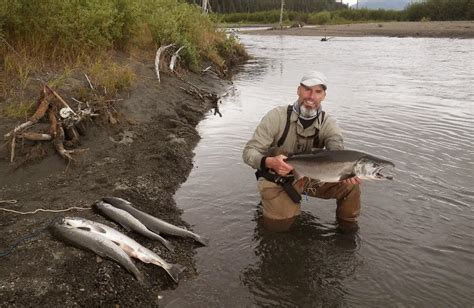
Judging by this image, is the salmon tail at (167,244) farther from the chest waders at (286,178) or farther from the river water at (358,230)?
the chest waders at (286,178)

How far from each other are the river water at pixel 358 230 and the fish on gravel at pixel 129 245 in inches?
7.9

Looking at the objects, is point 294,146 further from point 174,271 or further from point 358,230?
point 174,271

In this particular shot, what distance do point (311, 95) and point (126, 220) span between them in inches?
105

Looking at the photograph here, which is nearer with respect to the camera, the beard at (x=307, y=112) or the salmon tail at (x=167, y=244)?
the salmon tail at (x=167, y=244)

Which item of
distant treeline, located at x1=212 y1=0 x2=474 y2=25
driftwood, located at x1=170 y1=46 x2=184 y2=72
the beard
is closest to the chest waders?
the beard

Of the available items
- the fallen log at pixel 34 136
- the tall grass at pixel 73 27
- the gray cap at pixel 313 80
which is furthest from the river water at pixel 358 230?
the tall grass at pixel 73 27

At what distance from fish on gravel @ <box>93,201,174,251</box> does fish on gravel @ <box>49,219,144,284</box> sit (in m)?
0.58

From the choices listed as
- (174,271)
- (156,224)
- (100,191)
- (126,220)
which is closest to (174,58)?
→ (100,191)

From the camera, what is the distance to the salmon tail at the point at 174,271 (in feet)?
15.4

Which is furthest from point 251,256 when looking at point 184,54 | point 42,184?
point 184,54

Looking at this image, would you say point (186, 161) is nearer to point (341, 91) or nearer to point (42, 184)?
point (42, 184)

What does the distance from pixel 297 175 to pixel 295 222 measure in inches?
48.2

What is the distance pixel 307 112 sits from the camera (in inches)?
218

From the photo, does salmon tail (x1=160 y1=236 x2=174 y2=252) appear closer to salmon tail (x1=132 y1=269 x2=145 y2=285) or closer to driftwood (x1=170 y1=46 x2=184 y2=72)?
salmon tail (x1=132 y1=269 x2=145 y2=285)
